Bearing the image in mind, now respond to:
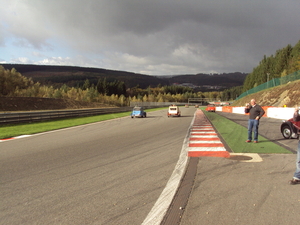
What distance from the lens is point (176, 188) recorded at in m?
4.75

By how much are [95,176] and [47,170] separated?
1.42 m

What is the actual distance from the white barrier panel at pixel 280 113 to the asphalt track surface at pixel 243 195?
1667 centimetres

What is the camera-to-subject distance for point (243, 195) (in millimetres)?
4359

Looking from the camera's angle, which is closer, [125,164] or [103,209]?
[103,209]

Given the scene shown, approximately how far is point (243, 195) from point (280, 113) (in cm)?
2215

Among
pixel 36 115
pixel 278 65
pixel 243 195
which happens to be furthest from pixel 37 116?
pixel 278 65

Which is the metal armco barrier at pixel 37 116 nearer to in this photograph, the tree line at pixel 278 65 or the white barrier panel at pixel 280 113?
the white barrier panel at pixel 280 113

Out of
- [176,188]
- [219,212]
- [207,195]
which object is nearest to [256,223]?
[219,212]

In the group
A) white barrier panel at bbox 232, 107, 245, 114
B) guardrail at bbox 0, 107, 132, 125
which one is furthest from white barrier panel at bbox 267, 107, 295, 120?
guardrail at bbox 0, 107, 132, 125

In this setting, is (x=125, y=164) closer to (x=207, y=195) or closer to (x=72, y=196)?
(x=72, y=196)

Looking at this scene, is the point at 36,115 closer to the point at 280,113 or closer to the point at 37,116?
the point at 37,116

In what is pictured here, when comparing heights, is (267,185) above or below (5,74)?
below

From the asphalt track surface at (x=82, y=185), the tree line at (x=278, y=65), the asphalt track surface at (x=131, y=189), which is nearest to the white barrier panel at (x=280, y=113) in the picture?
the asphalt track surface at (x=131, y=189)

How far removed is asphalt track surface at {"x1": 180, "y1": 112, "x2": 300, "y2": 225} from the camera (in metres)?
3.53
